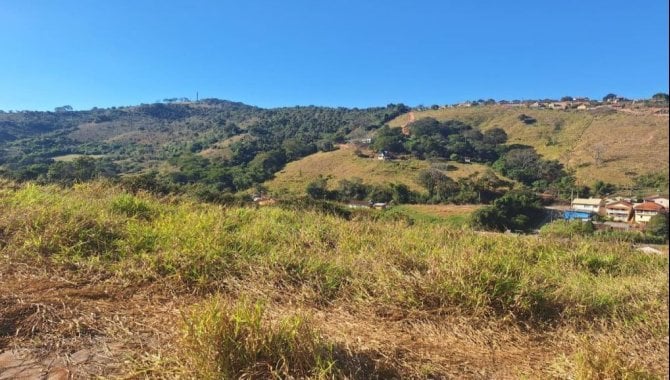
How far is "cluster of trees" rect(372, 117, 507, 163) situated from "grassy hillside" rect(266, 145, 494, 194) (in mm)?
3006

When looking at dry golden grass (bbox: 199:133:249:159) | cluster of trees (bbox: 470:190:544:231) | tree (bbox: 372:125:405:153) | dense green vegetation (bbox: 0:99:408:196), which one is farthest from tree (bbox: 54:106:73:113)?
cluster of trees (bbox: 470:190:544:231)

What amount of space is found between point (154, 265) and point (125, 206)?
234 centimetres

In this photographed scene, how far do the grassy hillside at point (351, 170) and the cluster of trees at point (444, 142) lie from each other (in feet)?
9.86

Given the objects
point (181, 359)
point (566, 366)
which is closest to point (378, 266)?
point (566, 366)

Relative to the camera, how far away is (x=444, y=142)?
186 ft

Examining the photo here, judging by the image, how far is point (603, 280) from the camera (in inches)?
156

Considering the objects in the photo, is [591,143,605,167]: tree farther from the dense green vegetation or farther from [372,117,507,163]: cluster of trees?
the dense green vegetation

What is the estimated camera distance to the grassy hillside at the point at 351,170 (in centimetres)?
4303

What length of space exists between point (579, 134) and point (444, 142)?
17388 mm

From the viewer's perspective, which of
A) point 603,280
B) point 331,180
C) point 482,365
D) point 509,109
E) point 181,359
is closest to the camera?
point 181,359

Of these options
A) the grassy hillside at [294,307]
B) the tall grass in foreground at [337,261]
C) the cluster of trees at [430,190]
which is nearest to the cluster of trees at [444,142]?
the cluster of trees at [430,190]

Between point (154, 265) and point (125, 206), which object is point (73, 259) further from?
point (125, 206)

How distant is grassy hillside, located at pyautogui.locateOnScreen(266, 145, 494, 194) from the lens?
4303cm

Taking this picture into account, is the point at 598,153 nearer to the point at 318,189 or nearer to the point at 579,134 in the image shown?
the point at 579,134
